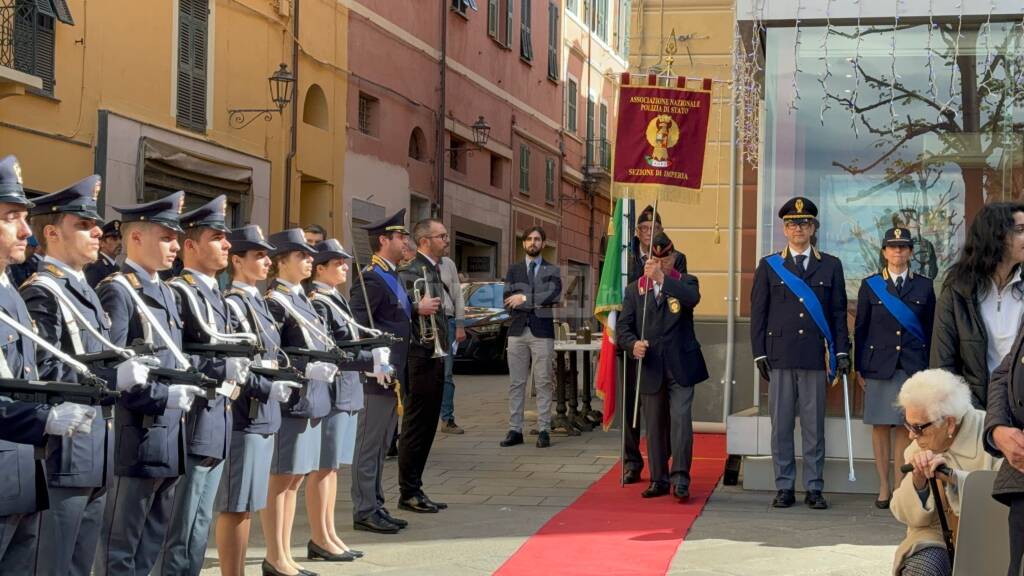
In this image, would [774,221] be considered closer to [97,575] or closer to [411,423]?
[411,423]

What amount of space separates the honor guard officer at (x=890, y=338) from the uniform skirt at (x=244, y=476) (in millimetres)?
4740

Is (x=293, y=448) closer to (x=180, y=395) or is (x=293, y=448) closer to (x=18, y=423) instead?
(x=180, y=395)

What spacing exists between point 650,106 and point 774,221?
4.22 feet

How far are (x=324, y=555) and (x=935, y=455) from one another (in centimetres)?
352

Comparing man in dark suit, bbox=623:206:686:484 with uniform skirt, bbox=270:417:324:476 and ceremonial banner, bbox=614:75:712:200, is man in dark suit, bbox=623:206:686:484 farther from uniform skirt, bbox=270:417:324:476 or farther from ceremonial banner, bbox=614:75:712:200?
uniform skirt, bbox=270:417:324:476

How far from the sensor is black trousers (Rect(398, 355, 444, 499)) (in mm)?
8984

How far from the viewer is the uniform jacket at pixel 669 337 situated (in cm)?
989

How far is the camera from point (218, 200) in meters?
6.14

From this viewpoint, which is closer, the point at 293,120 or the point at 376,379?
the point at 376,379

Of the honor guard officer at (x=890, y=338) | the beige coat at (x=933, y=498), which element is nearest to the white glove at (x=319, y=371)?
the beige coat at (x=933, y=498)

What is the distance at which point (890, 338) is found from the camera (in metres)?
9.48

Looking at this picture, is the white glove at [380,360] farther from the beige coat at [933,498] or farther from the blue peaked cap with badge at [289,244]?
the beige coat at [933,498]

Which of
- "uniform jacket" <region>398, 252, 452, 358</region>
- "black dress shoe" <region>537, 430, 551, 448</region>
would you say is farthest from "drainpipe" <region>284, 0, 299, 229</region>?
"uniform jacket" <region>398, 252, 452, 358</region>

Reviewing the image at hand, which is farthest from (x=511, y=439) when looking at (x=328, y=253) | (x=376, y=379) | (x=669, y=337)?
(x=328, y=253)
